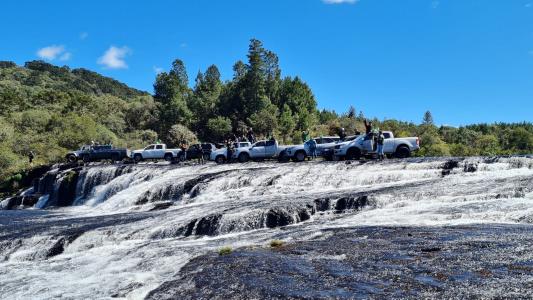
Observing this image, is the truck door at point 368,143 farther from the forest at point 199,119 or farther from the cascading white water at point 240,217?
the forest at point 199,119

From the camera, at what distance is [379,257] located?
8586mm

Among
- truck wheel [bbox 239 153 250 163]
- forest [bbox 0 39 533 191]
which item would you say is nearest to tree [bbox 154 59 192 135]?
forest [bbox 0 39 533 191]

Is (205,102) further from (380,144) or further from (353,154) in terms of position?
(380,144)

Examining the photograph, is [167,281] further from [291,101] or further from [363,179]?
[291,101]

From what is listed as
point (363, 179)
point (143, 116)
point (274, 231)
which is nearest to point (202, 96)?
point (143, 116)

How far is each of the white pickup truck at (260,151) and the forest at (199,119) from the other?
65.6 ft

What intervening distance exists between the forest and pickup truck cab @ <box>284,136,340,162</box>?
750 inches

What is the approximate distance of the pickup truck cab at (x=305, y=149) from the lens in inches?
1086

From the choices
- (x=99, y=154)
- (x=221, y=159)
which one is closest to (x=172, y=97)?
(x=99, y=154)

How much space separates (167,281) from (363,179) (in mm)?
12405

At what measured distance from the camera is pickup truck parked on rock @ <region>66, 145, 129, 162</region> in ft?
132

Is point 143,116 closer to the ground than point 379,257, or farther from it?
farther from it

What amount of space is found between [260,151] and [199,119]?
130 ft

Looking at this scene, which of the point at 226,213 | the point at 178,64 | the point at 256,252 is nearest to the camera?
the point at 256,252
